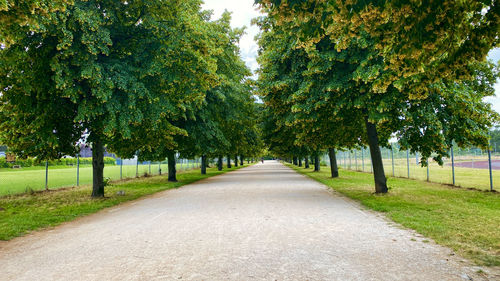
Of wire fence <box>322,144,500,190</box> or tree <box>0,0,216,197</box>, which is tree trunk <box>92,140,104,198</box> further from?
wire fence <box>322,144,500,190</box>

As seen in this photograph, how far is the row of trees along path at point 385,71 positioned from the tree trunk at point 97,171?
6.94 m

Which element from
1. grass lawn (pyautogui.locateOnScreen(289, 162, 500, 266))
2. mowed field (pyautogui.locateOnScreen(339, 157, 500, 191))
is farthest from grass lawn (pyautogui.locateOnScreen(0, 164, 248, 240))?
mowed field (pyautogui.locateOnScreen(339, 157, 500, 191))

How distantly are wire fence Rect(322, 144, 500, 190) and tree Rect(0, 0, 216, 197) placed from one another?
34.6 ft

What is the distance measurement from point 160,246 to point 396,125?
901cm

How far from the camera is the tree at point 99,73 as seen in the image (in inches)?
378

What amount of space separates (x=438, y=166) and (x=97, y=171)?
32362mm

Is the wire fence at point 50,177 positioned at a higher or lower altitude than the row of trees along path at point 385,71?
lower

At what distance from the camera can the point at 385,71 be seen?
32.1ft

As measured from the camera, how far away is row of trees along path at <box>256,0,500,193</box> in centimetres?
432

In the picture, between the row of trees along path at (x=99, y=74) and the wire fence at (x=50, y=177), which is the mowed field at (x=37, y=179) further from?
the row of trees along path at (x=99, y=74)

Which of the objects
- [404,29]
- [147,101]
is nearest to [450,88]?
[404,29]

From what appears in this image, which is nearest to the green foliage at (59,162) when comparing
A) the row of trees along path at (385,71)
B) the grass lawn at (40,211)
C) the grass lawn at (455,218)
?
the grass lawn at (40,211)

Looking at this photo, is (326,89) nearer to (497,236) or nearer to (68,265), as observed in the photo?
(497,236)

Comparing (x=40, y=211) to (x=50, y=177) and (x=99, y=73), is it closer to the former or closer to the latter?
(x=99, y=73)
